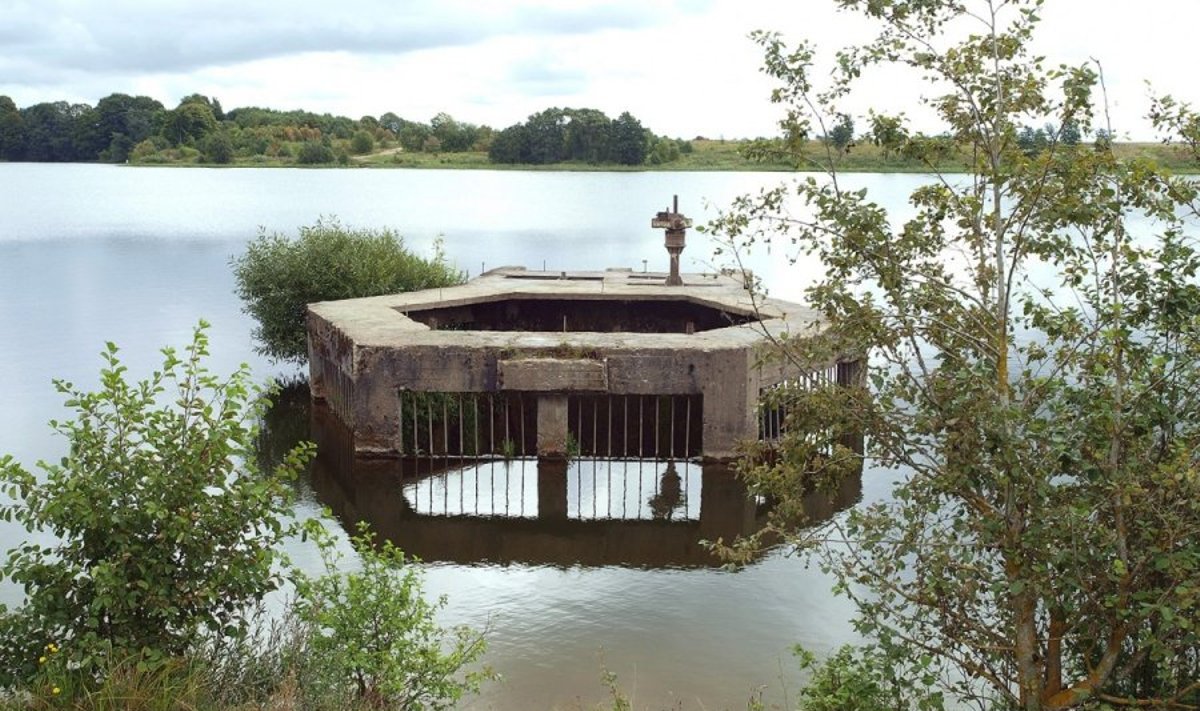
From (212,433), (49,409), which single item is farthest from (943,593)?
(49,409)

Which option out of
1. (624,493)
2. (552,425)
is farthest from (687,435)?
(552,425)

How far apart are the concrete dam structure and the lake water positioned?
732mm

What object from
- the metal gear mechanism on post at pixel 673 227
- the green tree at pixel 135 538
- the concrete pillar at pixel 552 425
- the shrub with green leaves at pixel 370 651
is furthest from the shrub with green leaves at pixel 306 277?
the green tree at pixel 135 538

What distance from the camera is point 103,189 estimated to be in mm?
105562

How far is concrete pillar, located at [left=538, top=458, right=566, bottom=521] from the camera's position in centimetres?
1483

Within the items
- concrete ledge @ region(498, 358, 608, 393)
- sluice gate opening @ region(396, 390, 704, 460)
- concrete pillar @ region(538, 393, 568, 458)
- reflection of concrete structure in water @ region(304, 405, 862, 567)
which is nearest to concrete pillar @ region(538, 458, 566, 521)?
reflection of concrete structure in water @ region(304, 405, 862, 567)

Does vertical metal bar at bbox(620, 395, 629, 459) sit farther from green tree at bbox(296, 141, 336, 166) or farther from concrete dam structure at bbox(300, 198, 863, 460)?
green tree at bbox(296, 141, 336, 166)

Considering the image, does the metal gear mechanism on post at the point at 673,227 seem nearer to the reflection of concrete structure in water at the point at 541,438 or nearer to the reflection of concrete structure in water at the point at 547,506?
the reflection of concrete structure in water at the point at 541,438

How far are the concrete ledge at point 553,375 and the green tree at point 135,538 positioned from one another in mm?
9304

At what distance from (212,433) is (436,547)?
739 centimetres

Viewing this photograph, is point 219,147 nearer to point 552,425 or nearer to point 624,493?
point 552,425

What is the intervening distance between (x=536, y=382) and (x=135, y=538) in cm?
977

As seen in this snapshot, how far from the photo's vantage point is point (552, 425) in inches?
646

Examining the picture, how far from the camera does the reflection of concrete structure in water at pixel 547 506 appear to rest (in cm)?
1355
